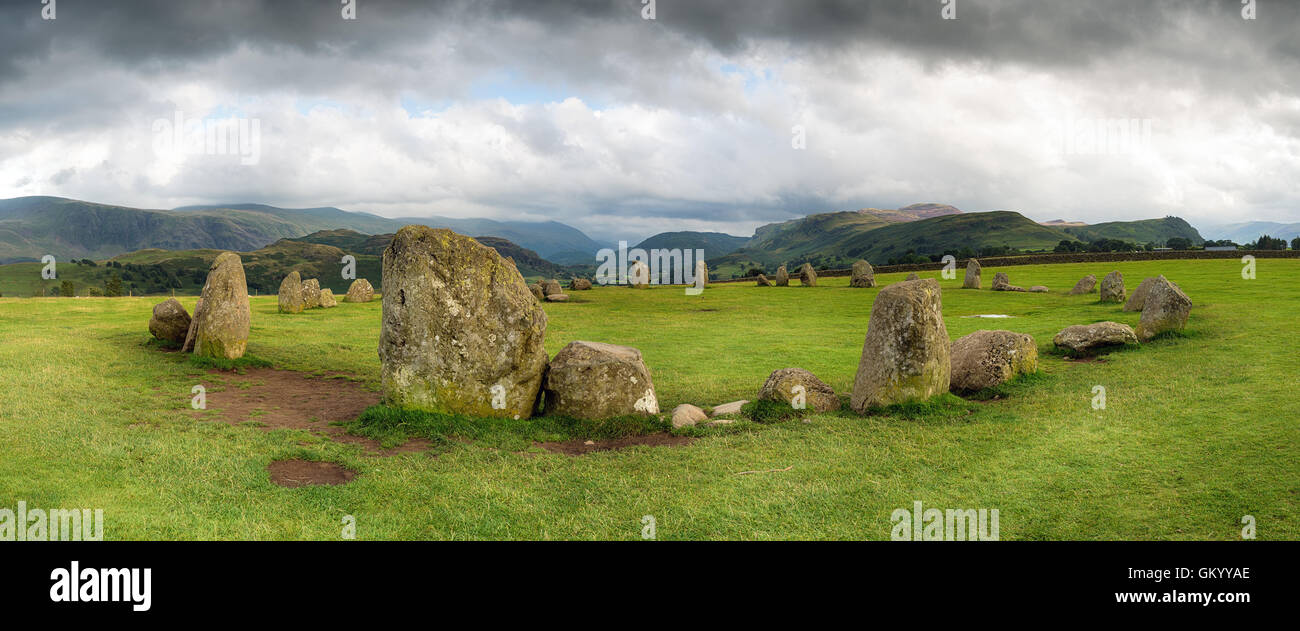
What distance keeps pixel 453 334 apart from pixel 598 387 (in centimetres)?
310

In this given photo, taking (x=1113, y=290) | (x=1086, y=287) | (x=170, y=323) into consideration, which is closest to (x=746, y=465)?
(x=170, y=323)

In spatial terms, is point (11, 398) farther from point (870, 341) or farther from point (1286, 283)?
point (1286, 283)

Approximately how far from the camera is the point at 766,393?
14.2 metres

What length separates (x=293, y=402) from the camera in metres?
15.3

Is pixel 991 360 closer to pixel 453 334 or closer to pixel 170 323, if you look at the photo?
pixel 453 334

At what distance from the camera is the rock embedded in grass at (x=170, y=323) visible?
21.5 meters

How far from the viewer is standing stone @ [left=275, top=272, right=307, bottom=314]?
34.7 metres

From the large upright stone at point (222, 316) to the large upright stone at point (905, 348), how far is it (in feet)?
58.8

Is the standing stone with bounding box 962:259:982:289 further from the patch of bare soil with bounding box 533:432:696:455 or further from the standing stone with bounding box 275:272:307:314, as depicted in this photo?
the standing stone with bounding box 275:272:307:314

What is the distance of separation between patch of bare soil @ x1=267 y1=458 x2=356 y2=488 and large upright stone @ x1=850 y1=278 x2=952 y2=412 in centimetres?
973

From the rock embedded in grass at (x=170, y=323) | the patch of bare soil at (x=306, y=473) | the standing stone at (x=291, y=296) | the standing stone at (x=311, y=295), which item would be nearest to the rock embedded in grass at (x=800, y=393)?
the patch of bare soil at (x=306, y=473)

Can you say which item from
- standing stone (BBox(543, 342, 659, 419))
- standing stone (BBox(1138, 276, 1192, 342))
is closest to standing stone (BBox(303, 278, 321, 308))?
standing stone (BBox(543, 342, 659, 419))

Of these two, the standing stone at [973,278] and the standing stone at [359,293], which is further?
the standing stone at [973,278]

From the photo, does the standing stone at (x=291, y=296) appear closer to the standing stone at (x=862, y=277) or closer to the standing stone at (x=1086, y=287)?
the standing stone at (x=862, y=277)
